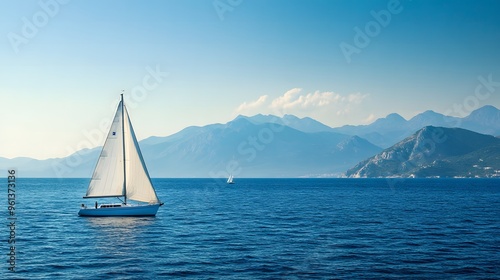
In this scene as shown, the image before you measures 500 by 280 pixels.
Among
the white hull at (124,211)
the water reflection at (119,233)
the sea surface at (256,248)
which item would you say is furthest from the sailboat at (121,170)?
the sea surface at (256,248)

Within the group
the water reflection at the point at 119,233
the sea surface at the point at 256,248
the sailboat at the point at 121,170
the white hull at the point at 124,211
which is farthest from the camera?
the sailboat at the point at 121,170

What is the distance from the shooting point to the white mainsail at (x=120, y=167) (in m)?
75.5

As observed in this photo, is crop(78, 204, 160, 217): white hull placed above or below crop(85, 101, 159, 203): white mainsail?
below

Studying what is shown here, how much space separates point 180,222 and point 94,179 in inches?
683

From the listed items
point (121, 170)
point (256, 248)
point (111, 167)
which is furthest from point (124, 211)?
point (256, 248)

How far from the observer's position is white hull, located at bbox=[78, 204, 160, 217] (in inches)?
2958

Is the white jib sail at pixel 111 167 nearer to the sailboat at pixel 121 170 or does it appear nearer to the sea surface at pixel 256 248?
the sailboat at pixel 121 170

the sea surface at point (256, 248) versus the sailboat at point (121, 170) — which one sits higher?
the sailboat at point (121, 170)

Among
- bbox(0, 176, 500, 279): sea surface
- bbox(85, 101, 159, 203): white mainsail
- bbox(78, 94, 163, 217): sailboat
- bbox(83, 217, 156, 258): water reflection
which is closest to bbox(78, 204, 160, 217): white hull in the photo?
bbox(78, 94, 163, 217): sailboat

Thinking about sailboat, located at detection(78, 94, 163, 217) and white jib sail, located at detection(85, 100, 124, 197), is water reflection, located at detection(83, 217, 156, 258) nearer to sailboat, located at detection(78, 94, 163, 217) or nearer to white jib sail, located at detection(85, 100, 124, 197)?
sailboat, located at detection(78, 94, 163, 217)

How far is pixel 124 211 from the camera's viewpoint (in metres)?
75.4

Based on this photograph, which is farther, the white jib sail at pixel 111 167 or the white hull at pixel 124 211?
the white jib sail at pixel 111 167

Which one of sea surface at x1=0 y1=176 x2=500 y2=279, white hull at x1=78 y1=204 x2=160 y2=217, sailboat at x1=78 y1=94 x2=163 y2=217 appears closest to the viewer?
sea surface at x1=0 y1=176 x2=500 y2=279

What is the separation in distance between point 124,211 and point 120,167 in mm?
7737
